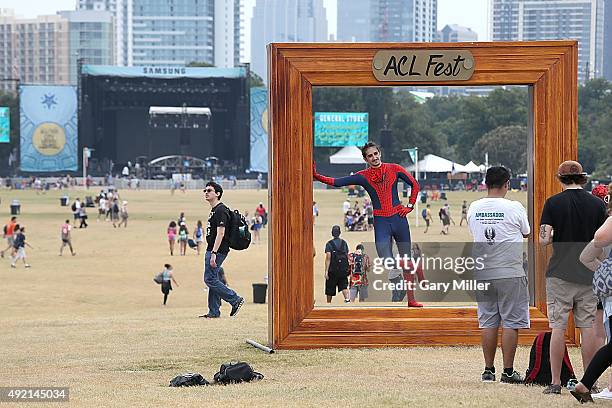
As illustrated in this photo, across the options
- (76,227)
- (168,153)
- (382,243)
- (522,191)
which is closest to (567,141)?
(522,191)

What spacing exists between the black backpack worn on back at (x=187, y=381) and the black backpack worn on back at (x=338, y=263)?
8.04 feet

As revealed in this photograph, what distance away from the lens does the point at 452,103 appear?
1468 centimetres

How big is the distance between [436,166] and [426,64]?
2.01 metres

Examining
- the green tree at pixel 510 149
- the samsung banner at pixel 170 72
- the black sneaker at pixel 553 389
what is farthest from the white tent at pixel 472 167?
the samsung banner at pixel 170 72

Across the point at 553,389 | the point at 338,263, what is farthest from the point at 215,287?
the point at 553,389

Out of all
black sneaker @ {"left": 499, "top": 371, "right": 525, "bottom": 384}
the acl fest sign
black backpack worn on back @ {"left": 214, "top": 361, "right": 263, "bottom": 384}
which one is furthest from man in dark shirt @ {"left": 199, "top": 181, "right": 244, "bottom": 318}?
black sneaker @ {"left": 499, "top": 371, "right": 525, "bottom": 384}

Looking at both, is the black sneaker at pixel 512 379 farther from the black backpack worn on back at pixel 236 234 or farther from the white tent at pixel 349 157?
the black backpack worn on back at pixel 236 234

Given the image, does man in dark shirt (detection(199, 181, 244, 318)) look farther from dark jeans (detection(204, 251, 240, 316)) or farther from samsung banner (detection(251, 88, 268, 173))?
samsung banner (detection(251, 88, 268, 173))

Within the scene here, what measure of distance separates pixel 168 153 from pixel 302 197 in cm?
8060

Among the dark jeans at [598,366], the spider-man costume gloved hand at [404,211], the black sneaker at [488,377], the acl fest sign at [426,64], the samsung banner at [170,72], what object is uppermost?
the samsung banner at [170,72]

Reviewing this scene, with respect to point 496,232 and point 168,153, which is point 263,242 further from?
point 168,153

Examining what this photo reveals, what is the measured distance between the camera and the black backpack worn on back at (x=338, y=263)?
33.6ft

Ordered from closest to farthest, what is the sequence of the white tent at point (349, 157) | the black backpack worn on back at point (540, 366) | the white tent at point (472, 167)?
the black backpack worn on back at point (540, 366) → the white tent at point (349, 157) → the white tent at point (472, 167)

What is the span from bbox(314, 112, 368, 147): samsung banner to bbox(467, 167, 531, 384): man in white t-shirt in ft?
7.83
